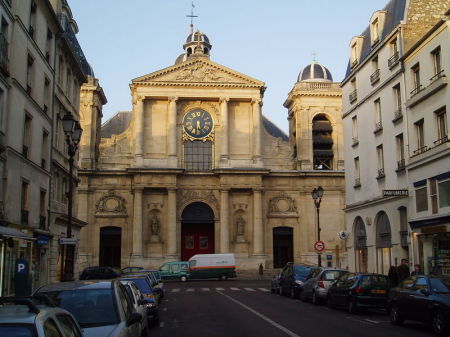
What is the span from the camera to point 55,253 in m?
32.1

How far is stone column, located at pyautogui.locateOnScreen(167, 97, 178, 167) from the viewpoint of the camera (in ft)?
185

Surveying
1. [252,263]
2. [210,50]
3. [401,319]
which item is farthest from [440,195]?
[210,50]

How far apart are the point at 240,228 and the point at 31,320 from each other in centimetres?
5201

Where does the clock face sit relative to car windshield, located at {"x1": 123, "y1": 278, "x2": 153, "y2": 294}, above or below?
above

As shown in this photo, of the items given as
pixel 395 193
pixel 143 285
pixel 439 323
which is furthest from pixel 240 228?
pixel 439 323

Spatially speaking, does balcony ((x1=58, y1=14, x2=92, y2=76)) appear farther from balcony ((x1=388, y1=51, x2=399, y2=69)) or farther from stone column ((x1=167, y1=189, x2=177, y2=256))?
stone column ((x1=167, y1=189, x2=177, y2=256))

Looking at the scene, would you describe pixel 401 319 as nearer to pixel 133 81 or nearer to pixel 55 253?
pixel 55 253

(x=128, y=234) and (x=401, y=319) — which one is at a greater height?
(x=128, y=234)

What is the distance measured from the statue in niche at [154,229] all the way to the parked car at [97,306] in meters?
46.2

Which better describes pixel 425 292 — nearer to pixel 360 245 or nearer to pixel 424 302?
pixel 424 302

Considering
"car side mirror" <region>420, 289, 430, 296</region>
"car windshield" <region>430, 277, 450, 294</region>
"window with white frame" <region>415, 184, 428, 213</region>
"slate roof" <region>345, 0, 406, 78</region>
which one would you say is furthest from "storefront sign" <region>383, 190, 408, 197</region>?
"car side mirror" <region>420, 289, 430, 296</region>

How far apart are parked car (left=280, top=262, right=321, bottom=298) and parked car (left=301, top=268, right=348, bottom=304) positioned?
1352 mm

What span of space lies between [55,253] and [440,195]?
20.1 m

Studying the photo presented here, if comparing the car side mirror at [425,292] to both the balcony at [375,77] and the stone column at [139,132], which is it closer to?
the balcony at [375,77]
